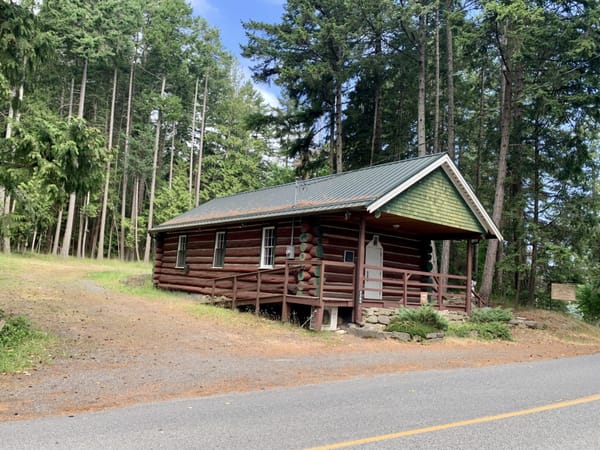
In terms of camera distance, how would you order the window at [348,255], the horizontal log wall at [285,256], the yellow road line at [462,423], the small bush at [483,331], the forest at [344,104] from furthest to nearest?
the window at [348,255]
the horizontal log wall at [285,256]
the small bush at [483,331]
the forest at [344,104]
the yellow road line at [462,423]

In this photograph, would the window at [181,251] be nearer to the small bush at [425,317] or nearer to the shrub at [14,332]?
the shrub at [14,332]

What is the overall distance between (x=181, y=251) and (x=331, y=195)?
31.0 ft

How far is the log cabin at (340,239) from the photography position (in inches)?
587

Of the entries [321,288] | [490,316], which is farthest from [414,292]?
[321,288]

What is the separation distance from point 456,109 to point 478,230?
18417 millimetres

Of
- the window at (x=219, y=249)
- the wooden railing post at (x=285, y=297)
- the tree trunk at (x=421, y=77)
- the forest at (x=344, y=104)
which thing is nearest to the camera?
the forest at (x=344, y=104)

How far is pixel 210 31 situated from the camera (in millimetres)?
46844

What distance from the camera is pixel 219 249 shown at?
20000 mm

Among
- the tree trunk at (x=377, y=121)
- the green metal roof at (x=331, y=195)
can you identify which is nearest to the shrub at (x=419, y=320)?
the green metal roof at (x=331, y=195)

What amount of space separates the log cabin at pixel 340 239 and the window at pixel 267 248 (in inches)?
1.4

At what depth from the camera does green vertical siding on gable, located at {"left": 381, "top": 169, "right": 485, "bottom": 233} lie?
49.0 ft

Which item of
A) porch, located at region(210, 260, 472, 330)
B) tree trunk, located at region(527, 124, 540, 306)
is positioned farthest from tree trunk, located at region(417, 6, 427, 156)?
porch, located at region(210, 260, 472, 330)

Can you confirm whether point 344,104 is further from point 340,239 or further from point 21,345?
point 21,345

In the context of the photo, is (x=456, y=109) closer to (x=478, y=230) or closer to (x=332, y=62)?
(x=332, y=62)
